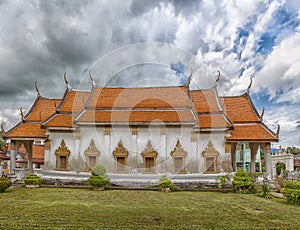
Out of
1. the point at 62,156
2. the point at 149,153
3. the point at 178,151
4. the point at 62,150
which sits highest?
the point at 62,150

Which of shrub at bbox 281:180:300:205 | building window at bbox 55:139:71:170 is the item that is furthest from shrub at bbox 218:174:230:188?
building window at bbox 55:139:71:170

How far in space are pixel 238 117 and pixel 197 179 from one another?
6.17m

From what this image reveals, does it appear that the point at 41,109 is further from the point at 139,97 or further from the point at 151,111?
the point at 151,111

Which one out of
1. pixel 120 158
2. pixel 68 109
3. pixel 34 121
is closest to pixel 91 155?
pixel 120 158

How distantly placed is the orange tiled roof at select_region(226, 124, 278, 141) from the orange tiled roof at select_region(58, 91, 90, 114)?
37.6ft

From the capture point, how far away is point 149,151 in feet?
60.2

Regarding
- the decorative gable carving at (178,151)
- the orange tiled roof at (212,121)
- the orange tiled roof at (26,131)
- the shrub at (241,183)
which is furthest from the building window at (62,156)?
the shrub at (241,183)

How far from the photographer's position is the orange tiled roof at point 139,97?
2016 cm

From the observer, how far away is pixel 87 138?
1895 cm

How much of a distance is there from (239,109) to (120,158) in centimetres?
1018

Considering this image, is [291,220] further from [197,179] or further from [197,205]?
[197,179]

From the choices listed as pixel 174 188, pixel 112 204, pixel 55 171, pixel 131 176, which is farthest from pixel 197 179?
pixel 55 171

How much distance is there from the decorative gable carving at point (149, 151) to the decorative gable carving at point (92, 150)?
129 inches

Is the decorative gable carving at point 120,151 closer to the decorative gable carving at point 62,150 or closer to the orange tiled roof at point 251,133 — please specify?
the decorative gable carving at point 62,150
